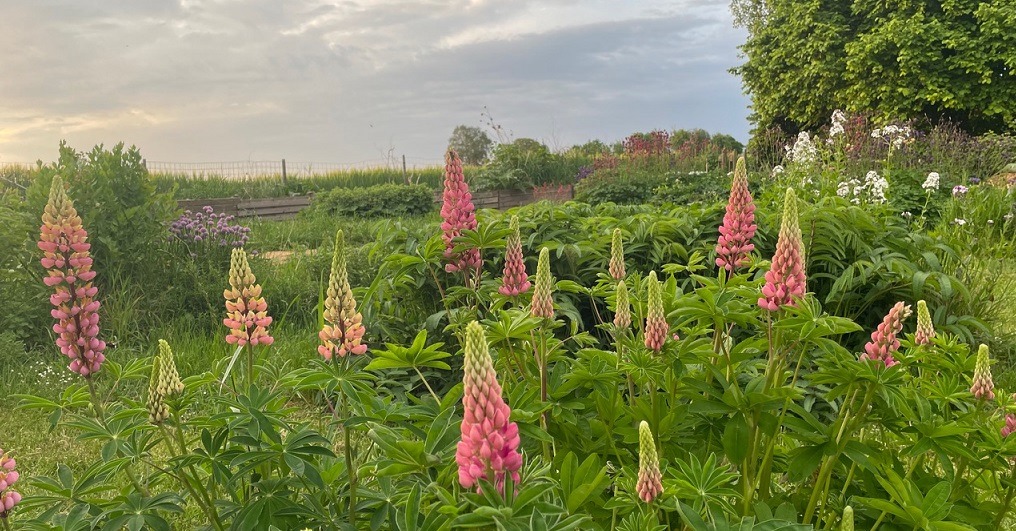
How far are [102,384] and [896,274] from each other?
557 centimetres

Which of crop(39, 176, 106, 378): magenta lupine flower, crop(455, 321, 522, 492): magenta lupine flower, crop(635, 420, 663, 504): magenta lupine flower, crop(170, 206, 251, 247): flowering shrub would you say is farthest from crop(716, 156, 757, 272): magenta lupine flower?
crop(170, 206, 251, 247): flowering shrub

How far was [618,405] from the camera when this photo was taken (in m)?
2.00

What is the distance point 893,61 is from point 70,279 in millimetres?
25080

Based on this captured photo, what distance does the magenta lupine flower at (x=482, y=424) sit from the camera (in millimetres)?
1144

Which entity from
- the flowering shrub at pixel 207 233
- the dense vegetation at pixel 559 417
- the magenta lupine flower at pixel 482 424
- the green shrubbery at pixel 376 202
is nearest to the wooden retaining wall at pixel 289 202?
the green shrubbery at pixel 376 202

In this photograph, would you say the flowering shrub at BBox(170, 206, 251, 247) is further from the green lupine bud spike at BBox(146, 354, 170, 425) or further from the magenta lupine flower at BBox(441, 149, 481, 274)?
the green lupine bud spike at BBox(146, 354, 170, 425)

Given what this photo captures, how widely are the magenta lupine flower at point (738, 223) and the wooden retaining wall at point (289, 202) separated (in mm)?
11335

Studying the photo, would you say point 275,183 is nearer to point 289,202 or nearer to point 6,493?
point 289,202

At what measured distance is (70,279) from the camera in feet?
7.33

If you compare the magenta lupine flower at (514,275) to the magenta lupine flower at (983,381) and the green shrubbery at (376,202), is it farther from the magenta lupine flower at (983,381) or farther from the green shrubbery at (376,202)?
the green shrubbery at (376,202)

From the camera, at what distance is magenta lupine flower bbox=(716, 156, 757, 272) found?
2.29m

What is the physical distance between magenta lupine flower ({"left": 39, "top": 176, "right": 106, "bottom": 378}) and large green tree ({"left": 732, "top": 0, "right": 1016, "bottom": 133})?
22.5 metres

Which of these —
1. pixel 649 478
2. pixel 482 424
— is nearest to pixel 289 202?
pixel 649 478

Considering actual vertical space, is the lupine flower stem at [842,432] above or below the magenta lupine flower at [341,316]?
below
